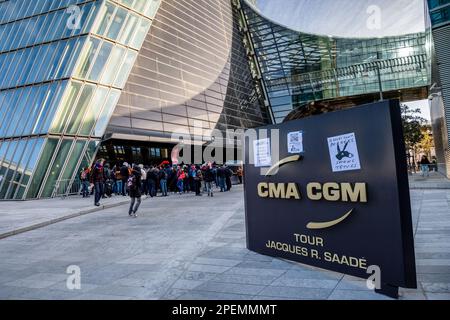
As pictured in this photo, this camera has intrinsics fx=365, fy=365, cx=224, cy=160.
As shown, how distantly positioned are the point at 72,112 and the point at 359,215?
66.6 ft

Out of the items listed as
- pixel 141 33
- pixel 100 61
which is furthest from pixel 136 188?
pixel 141 33

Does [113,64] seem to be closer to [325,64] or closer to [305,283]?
[305,283]

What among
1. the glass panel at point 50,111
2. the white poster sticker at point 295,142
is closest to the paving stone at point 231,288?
the white poster sticker at point 295,142

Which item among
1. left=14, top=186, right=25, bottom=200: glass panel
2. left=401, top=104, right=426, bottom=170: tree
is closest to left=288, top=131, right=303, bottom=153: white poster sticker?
left=14, top=186, right=25, bottom=200: glass panel

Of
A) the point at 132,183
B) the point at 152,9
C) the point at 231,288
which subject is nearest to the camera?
the point at 231,288

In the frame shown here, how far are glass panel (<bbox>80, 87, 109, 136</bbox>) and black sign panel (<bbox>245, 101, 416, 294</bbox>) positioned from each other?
59.0 feet

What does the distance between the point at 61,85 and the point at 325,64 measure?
33.4 meters

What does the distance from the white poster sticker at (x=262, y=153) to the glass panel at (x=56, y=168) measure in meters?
17.4

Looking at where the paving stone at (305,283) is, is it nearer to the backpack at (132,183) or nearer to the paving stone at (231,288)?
the paving stone at (231,288)

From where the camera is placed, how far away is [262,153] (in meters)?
6.23

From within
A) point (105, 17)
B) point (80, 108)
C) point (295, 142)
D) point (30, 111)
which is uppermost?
point (105, 17)

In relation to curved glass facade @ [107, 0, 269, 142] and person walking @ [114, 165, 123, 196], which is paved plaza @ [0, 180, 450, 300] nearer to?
person walking @ [114, 165, 123, 196]

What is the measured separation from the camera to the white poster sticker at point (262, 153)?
6090 mm

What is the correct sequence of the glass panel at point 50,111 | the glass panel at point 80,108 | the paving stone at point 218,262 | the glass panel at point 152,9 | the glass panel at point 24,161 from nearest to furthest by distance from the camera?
1. the paving stone at point 218,262
2. the glass panel at point 24,161
3. the glass panel at point 50,111
4. the glass panel at point 80,108
5. the glass panel at point 152,9
